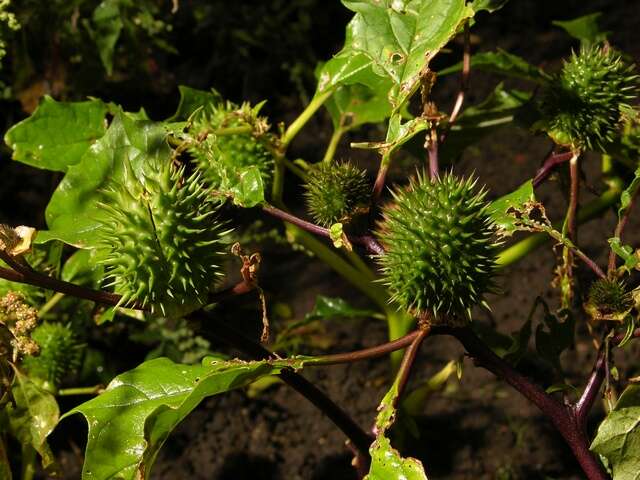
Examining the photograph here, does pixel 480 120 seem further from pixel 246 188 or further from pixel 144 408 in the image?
pixel 144 408

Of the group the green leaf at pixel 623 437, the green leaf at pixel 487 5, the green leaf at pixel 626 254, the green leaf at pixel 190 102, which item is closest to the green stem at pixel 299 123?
the green leaf at pixel 190 102

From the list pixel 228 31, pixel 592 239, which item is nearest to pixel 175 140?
pixel 592 239

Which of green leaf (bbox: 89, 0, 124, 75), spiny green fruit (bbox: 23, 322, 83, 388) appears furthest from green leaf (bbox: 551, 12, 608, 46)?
spiny green fruit (bbox: 23, 322, 83, 388)

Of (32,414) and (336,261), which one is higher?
(336,261)

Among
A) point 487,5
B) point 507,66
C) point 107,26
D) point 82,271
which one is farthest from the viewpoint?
point 107,26

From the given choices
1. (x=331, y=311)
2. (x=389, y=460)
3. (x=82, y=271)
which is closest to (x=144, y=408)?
(x=389, y=460)

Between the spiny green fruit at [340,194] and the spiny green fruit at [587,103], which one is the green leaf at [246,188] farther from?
the spiny green fruit at [587,103]
